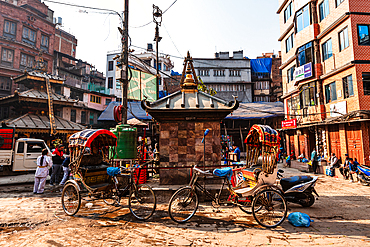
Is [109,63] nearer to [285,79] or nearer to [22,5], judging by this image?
[22,5]

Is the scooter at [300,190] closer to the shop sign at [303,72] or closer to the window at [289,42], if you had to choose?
the shop sign at [303,72]

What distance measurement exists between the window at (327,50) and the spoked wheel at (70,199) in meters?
22.4

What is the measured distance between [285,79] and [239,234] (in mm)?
27486

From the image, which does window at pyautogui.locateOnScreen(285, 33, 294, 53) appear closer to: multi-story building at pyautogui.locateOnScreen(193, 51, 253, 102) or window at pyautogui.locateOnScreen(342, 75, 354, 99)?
window at pyautogui.locateOnScreen(342, 75, 354, 99)

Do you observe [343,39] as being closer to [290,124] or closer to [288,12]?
[290,124]

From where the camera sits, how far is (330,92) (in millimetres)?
19391

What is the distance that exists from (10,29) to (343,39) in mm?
42011

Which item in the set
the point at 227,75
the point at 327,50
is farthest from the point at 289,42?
the point at 227,75

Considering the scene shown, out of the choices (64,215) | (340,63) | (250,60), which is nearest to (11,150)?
(64,215)

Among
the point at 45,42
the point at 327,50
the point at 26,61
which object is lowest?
the point at 327,50

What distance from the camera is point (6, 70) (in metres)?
29.9

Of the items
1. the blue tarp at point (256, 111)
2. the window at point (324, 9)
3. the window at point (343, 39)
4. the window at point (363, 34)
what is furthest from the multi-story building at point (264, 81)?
the window at point (363, 34)

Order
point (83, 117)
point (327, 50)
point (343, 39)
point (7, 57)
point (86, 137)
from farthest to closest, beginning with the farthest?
point (83, 117) < point (7, 57) < point (327, 50) < point (343, 39) < point (86, 137)

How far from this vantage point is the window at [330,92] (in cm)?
1875
